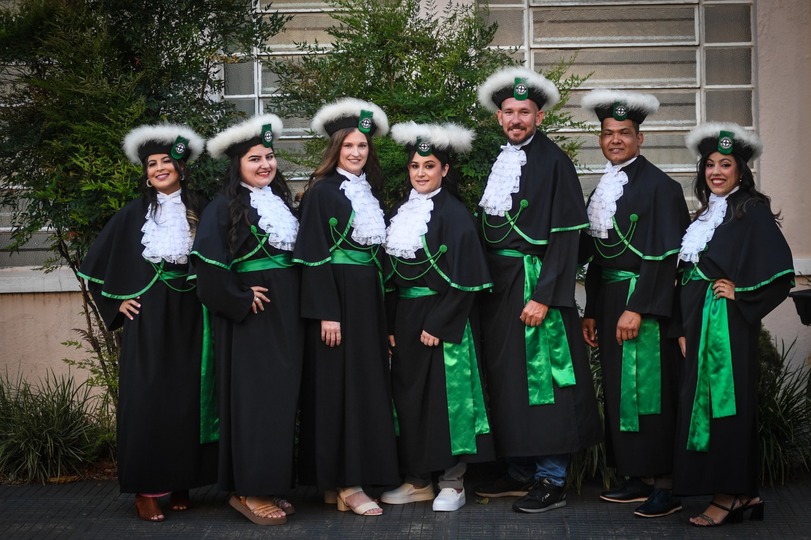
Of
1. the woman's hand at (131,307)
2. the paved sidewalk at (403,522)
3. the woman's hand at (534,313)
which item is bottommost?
the paved sidewalk at (403,522)

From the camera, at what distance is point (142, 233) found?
586cm

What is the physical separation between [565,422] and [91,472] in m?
3.20

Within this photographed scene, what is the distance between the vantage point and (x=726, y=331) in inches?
215

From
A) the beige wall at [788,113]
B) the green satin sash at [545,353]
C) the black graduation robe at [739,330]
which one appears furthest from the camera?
the beige wall at [788,113]

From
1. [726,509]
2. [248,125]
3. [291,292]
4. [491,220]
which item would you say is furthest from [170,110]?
[726,509]

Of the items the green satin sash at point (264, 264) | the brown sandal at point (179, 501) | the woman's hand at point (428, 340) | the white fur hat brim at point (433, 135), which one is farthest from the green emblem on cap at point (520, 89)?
the brown sandal at point (179, 501)

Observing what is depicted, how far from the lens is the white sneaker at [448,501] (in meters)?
5.86

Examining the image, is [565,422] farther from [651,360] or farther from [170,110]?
[170,110]

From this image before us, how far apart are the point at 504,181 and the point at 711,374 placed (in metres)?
1.52

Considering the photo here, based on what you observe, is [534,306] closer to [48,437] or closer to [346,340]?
[346,340]

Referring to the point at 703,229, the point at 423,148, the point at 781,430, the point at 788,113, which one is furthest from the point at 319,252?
the point at 788,113

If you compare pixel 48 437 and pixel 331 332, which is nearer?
pixel 331 332

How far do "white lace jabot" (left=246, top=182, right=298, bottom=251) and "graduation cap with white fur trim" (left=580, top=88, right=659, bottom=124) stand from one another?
1.82 metres

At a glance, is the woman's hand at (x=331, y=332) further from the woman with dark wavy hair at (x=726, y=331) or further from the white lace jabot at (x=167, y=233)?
the woman with dark wavy hair at (x=726, y=331)
